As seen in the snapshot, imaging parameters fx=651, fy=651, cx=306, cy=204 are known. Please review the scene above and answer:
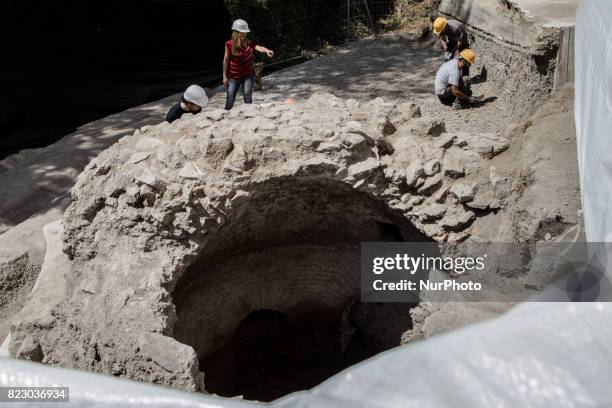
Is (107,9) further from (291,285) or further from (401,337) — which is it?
(401,337)

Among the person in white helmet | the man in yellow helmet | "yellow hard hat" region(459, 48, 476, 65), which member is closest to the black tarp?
the person in white helmet

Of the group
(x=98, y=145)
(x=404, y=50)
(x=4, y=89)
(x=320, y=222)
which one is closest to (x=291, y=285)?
(x=320, y=222)

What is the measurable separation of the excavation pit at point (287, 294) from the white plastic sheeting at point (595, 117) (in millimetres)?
1303

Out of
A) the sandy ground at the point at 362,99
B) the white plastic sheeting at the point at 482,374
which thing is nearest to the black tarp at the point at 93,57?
the sandy ground at the point at 362,99

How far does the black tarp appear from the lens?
7.46m

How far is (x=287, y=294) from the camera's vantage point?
5309 millimetres

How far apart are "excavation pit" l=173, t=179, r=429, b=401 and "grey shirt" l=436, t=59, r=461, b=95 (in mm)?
2908

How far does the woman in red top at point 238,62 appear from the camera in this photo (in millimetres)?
6477

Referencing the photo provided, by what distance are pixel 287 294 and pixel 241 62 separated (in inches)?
103

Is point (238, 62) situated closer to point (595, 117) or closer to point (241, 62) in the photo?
point (241, 62)

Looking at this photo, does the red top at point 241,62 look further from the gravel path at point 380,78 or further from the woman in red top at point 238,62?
the gravel path at point 380,78

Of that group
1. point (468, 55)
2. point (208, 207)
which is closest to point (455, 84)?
point (468, 55)

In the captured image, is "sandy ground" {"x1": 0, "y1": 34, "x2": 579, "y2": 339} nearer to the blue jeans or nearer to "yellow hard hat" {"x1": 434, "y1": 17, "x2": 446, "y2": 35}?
"yellow hard hat" {"x1": 434, "y1": 17, "x2": 446, "y2": 35}

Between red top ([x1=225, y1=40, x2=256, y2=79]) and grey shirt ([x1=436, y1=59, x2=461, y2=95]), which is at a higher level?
red top ([x1=225, y1=40, x2=256, y2=79])
